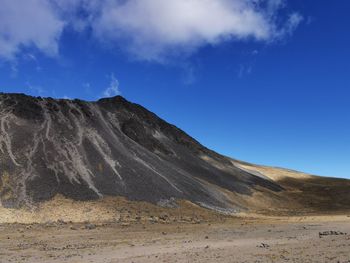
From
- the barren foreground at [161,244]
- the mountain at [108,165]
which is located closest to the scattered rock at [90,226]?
the barren foreground at [161,244]

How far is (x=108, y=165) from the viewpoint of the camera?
46.4 m

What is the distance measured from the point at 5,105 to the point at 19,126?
6064 mm

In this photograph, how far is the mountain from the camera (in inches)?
1606

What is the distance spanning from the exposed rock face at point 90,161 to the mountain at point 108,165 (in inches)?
3.3

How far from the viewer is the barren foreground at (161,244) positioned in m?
18.1

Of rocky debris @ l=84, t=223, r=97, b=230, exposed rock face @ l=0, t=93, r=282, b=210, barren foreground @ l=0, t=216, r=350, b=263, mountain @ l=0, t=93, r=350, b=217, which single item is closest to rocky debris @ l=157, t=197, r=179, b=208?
mountain @ l=0, t=93, r=350, b=217

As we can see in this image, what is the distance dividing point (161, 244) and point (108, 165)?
2370cm

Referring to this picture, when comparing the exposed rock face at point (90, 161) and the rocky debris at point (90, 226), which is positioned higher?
the exposed rock face at point (90, 161)

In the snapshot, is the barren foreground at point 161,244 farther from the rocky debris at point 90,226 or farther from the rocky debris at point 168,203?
the rocky debris at point 168,203

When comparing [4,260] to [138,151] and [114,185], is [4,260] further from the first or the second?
[138,151]

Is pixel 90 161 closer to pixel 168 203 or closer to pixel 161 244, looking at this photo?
pixel 168 203

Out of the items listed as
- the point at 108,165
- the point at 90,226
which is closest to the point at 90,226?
the point at 90,226

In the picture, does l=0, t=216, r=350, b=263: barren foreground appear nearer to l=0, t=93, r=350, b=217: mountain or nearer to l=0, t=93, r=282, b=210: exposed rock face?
l=0, t=93, r=282, b=210: exposed rock face

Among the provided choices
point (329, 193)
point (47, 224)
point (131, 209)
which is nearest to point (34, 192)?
point (47, 224)
